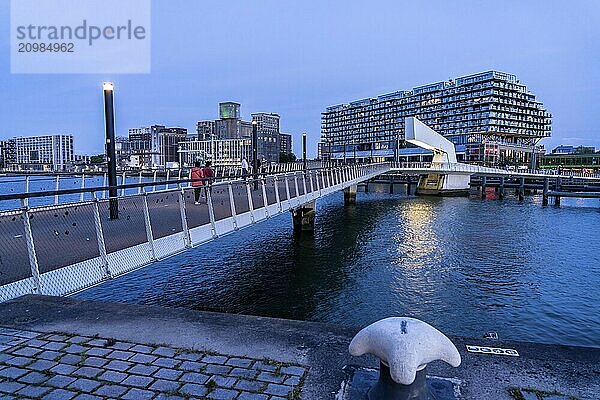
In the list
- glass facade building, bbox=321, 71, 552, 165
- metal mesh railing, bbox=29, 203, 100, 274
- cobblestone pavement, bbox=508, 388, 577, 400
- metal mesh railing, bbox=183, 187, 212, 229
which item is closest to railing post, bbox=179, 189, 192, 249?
metal mesh railing, bbox=183, 187, 212, 229

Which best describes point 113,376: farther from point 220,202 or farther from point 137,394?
point 220,202

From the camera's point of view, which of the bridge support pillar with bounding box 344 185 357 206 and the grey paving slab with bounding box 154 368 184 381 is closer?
the grey paving slab with bounding box 154 368 184 381

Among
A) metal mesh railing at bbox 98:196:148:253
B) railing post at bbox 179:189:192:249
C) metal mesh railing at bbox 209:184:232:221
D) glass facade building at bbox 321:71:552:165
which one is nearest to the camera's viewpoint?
metal mesh railing at bbox 98:196:148:253

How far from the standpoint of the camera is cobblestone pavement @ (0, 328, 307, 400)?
11.4 ft

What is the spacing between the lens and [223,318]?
16.7ft

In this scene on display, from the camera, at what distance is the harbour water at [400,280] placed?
1166 centimetres

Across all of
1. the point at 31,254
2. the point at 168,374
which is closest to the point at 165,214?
the point at 31,254

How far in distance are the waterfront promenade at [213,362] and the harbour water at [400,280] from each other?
678 centimetres

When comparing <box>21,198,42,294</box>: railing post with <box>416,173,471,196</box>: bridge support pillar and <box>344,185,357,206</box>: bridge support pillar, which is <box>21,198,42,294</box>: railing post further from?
<box>416,173,471,196</box>: bridge support pillar

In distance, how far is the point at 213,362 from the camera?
13.1 ft

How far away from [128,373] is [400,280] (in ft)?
40.3

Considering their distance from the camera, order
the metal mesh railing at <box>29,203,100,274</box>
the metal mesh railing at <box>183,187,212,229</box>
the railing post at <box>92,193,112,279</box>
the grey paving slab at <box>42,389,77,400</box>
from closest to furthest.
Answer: the grey paving slab at <box>42,389,77,400</box>, the metal mesh railing at <box>29,203,100,274</box>, the railing post at <box>92,193,112,279</box>, the metal mesh railing at <box>183,187,212,229</box>

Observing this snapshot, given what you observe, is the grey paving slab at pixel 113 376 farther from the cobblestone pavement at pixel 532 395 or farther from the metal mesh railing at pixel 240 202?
the metal mesh railing at pixel 240 202

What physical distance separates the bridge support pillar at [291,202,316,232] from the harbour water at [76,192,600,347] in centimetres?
67
